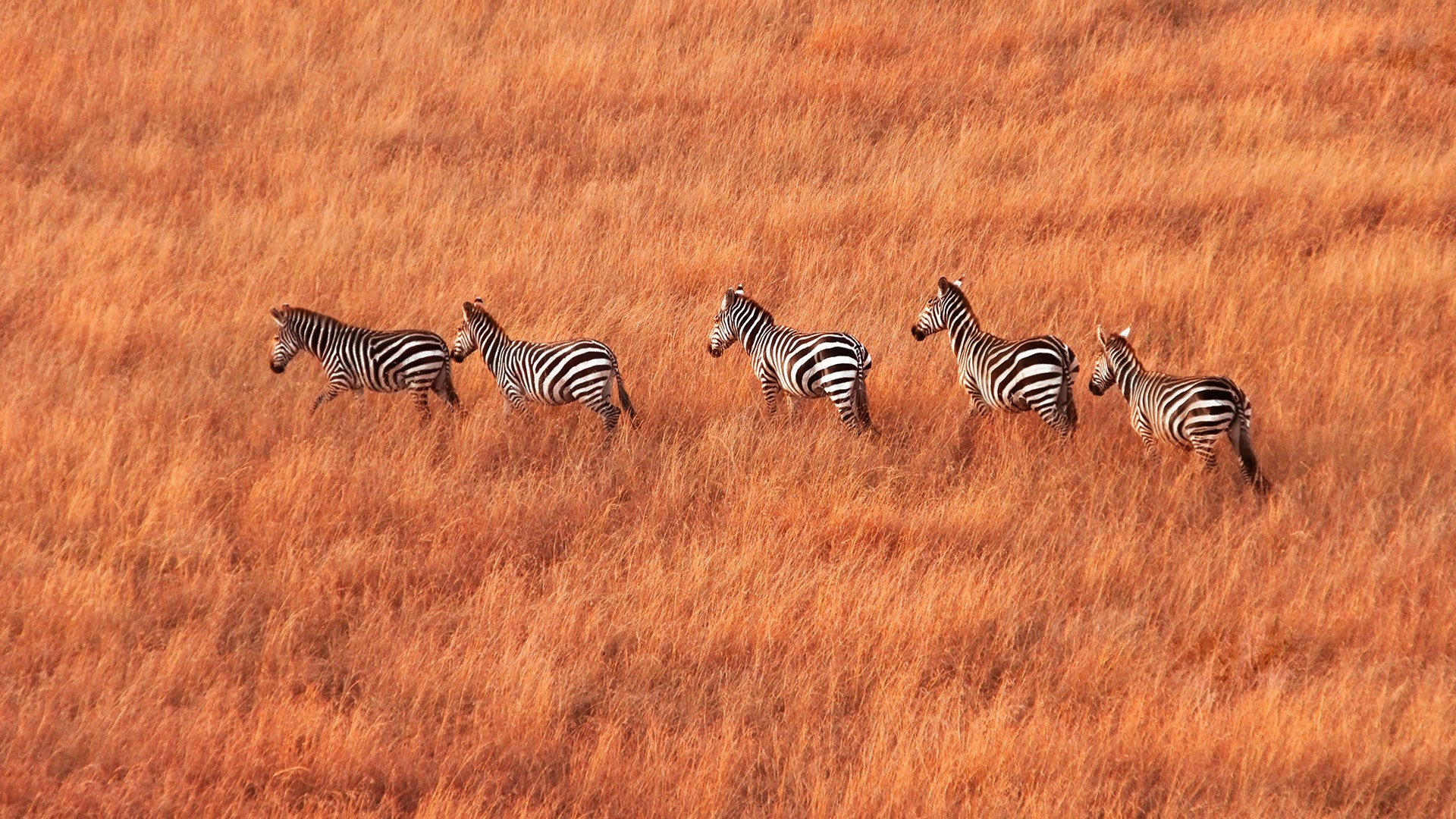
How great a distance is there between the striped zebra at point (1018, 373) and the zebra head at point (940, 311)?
0.47ft

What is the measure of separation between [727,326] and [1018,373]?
2239 mm

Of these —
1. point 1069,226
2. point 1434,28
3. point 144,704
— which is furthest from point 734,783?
point 1434,28

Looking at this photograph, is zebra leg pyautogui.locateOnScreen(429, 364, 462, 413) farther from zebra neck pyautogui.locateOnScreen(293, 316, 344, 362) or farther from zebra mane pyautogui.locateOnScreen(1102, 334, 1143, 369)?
zebra mane pyautogui.locateOnScreen(1102, 334, 1143, 369)

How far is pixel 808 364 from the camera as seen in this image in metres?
8.86

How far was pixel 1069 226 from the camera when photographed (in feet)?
41.7

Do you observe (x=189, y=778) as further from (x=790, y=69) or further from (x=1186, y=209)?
(x=790, y=69)

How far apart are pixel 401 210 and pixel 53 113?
465 centimetres

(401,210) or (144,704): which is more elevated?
(401,210)

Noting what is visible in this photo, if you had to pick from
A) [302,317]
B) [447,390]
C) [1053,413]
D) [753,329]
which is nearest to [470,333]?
[447,390]

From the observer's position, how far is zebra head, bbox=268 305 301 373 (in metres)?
9.40

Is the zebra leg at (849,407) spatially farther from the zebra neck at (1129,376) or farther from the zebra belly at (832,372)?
the zebra neck at (1129,376)

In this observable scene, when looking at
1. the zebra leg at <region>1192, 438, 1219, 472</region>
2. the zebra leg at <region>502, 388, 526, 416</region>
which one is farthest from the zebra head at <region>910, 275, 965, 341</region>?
the zebra leg at <region>502, 388, 526, 416</region>

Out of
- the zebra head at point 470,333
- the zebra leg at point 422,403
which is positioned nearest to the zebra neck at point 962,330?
the zebra head at point 470,333

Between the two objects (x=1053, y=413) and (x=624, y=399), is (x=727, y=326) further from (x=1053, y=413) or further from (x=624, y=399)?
(x=1053, y=413)
